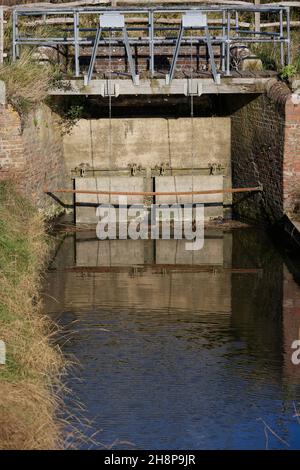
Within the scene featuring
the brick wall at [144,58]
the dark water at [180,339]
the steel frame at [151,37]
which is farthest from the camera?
the brick wall at [144,58]

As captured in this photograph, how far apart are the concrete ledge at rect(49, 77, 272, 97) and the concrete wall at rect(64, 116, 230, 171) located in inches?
85.3

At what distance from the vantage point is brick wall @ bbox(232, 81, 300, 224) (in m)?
19.7

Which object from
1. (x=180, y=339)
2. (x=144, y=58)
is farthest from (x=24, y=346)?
(x=144, y=58)

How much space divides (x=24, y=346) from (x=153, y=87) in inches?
379

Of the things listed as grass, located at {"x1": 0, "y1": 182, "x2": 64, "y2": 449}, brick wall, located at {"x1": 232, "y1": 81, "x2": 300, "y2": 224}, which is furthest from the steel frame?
grass, located at {"x1": 0, "y1": 182, "x2": 64, "y2": 449}

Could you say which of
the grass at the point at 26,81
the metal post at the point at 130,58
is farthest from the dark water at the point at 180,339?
the metal post at the point at 130,58

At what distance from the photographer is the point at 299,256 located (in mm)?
18766

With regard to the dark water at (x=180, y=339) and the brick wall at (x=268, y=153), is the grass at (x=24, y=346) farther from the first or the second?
the brick wall at (x=268, y=153)

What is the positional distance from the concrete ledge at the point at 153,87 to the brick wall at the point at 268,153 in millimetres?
655

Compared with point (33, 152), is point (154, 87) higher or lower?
higher

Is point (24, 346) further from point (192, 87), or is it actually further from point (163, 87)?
point (192, 87)

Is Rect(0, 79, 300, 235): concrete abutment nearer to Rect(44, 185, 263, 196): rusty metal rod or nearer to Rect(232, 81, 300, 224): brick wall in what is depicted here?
Rect(232, 81, 300, 224): brick wall

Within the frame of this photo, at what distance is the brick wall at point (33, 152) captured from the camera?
19.3 m

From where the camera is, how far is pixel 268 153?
67.6 feet
